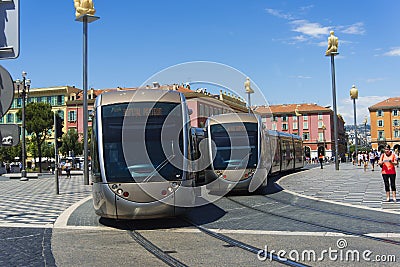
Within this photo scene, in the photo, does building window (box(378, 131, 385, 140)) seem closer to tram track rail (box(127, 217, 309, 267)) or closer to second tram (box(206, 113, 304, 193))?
second tram (box(206, 113, 304, 193))

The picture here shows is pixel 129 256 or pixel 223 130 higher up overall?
pixel 223 130

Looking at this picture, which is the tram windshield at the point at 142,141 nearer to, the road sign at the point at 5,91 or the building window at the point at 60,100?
the road sign at the point at 5,91

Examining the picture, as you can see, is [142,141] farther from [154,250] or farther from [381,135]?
[381,135]

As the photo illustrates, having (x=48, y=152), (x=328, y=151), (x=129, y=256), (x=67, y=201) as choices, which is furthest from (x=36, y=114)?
(x=328, y=151)

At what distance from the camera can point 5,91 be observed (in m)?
5.64

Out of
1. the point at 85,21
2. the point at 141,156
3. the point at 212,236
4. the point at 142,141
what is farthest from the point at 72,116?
the point at 212,236

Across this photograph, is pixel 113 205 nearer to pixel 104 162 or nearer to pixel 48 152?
pixel 104 162

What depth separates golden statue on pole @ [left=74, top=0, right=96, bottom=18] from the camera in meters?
28.5

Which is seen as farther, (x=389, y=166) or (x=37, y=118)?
(x=37, y=118)

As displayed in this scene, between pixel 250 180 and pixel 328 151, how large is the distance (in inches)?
3963

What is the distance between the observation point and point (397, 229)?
10164 millimetres

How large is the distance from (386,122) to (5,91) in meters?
128

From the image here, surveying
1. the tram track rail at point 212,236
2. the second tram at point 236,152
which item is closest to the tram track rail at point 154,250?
the tram track rail at point 212,236

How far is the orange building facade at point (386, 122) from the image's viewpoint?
12281 centimetres
